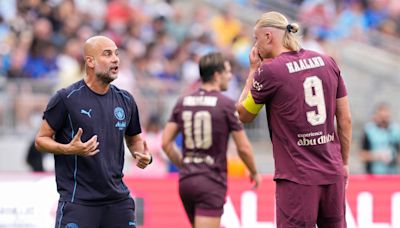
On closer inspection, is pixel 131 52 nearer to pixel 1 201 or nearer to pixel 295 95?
pixel 1 201

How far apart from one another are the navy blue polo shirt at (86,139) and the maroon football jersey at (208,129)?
2257mm

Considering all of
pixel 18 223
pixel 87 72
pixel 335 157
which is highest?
pixel 87 72

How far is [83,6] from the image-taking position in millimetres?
19938

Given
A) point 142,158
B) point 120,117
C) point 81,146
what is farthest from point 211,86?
point 81,146

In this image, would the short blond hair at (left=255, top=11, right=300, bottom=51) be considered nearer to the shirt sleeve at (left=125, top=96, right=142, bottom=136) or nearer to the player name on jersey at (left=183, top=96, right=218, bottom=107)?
the shirt sleeve at (left=125, top=96, right=142, bottom=136)

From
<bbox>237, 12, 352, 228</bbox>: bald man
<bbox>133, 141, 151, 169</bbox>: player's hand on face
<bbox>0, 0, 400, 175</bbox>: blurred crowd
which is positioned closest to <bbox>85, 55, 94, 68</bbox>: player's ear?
<bbox>133, 141, 151, 169</bbox>: player's hand on face

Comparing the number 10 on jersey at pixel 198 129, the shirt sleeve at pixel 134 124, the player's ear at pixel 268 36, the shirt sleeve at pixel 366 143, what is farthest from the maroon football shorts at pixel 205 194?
the shirt sleeve at pixel 366 143

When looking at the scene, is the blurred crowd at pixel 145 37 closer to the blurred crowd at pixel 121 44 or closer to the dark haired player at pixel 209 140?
the blurred crowd at pixel 121 44

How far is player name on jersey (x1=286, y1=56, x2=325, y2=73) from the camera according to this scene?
27.6ft

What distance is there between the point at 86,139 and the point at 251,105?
4.59 ft

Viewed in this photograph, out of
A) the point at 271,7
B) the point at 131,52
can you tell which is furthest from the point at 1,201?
the point at 271,7

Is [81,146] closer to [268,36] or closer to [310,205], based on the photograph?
[268,36]

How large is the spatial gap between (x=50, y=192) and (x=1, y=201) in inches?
23.4

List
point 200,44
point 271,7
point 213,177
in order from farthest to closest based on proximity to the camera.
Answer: point 271,7 < point 200,44 < point 213,177
